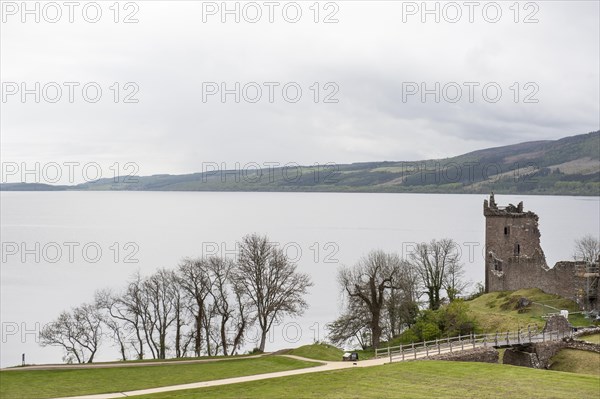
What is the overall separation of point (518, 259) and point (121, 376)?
39.7m

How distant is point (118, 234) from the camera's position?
176m

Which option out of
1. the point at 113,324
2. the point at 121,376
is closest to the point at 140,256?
the point at 113,324

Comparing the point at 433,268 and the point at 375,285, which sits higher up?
the point at 433,268

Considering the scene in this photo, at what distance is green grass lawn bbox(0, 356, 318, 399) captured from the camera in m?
35.4

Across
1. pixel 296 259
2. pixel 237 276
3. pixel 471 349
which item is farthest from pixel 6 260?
pixel 471 349

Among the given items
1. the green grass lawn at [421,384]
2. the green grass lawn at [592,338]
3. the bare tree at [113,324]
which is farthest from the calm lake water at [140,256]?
the green grass lawn at [421,384]

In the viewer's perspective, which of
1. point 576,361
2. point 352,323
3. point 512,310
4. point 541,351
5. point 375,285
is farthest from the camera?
point 352,323

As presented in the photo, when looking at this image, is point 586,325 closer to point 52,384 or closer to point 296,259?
point 52,384

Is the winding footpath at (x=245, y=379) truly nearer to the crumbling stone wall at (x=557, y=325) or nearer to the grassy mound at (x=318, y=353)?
the grassy mound at (x=318, y=353)

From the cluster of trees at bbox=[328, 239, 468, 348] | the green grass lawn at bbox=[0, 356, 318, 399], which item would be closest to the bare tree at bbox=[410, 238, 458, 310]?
the cluster of trees at bbox=[328, 239, 468, 348]

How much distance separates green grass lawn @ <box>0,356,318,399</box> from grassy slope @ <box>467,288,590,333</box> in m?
19.8

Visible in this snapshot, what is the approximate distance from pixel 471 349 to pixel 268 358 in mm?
12965

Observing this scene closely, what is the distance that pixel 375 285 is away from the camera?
6112 centimetres

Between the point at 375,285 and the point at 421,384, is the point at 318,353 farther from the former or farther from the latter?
the point at 375,285
